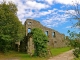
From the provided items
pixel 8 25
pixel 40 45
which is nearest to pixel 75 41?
pixel 40 45

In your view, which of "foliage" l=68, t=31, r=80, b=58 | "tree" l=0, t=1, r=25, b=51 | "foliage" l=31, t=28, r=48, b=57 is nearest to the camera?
"foliage" l=68, t=31, r=80, b=58

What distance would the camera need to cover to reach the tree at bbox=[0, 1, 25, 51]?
38.5 meters

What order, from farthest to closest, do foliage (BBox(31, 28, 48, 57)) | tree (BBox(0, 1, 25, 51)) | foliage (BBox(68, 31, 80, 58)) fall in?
1. tree (BBox(0, 1, 25, 51))
2. foliage (BBox(31, 28, 48, 57))
3. foliage (BBox(68, 31, 80, 58))

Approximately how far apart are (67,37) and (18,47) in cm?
4014

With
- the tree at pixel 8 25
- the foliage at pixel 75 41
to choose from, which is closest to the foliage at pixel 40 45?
the tree at pixel 8 25

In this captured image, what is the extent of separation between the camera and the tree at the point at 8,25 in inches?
1516

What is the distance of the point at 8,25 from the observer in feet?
127

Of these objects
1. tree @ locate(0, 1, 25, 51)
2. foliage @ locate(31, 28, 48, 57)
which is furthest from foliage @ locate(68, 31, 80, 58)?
tree @ locate(0, 1, 25, 51)

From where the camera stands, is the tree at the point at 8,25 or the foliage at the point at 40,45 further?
the tree at the point at 8,25

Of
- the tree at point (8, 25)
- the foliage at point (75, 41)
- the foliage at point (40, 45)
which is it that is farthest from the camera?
the tree at point (8, 25)

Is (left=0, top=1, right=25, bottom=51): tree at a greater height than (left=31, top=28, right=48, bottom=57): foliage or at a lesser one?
greater

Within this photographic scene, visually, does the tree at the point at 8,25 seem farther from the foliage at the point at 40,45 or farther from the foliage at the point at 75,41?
the foliage at the point at 75,41

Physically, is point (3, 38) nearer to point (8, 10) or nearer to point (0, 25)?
point (0, 25)

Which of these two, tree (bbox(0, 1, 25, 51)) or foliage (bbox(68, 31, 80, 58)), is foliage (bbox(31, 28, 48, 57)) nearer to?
tree (bbox(0, 1, 25, 51))
